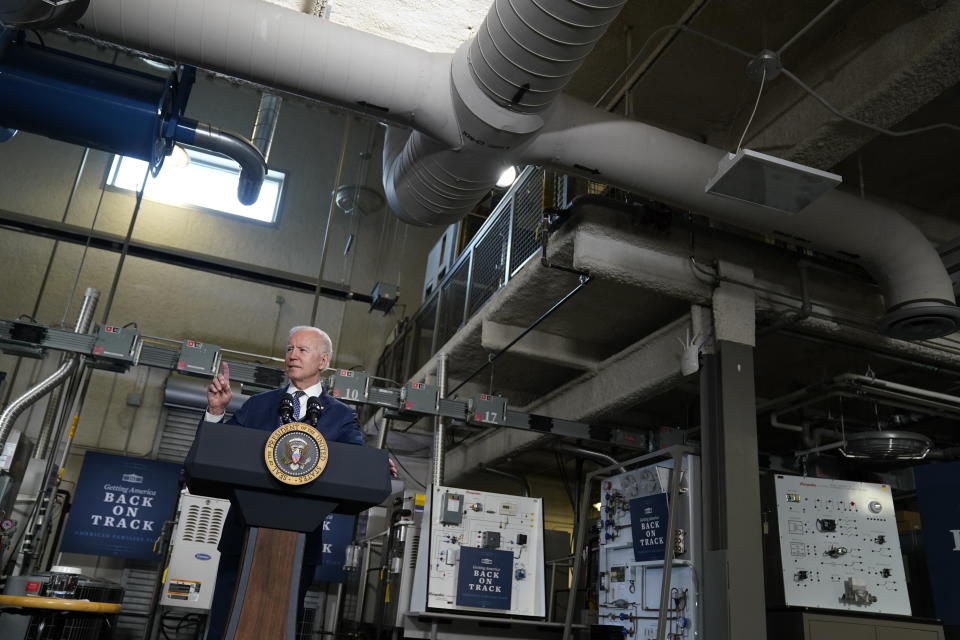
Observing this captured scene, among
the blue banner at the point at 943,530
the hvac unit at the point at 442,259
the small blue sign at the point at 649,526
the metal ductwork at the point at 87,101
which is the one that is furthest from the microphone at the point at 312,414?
the hvac unit at the point at 442,259

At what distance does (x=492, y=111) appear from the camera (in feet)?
11.1

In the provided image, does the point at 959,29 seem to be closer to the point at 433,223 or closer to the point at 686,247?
the point at 686,247

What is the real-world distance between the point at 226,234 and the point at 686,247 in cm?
777

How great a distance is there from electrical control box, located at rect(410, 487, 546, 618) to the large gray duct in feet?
8.49

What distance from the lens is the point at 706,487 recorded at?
438 cm

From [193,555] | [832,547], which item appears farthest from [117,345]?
[832,547]

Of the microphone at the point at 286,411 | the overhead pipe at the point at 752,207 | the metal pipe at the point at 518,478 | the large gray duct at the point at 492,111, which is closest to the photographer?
the microphone at the point at 286,411

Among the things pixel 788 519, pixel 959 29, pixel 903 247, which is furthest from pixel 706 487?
pixel 959 29

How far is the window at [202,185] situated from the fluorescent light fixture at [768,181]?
27.3ft

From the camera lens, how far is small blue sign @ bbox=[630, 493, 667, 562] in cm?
494

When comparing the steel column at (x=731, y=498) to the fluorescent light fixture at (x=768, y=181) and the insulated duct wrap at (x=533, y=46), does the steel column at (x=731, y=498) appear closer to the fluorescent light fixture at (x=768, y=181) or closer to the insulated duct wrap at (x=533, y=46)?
the fluorescent light fixture at (x=768, y=181)

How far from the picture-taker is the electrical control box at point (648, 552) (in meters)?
4.60

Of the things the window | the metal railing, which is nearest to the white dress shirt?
the metal railing

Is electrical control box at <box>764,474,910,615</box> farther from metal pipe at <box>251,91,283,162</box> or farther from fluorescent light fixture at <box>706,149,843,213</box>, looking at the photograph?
metal pipe at <box>251,91,283,162</box>
